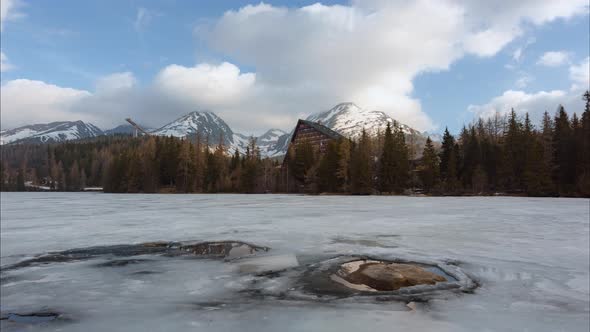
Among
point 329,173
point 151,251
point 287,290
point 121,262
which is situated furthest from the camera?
point 329,173

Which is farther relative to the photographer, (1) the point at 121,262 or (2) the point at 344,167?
(2) the point at 344,167

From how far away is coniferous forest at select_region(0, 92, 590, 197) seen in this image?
51.6m

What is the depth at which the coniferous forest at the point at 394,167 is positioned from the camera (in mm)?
51625

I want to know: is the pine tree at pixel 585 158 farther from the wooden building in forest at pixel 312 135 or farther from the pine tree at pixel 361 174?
the wooden building in forest at pixel 312 135

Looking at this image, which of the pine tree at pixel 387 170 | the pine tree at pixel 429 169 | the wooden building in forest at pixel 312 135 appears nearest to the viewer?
the pine tree at pixel 429 169

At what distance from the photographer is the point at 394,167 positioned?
204ft

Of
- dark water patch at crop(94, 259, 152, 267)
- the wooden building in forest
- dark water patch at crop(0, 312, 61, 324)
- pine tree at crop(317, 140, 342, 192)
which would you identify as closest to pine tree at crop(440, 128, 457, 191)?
pine tree at crop(317, 140, 342, 192)

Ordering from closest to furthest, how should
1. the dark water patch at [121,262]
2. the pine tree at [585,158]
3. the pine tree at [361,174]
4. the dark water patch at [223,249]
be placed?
the dark water patch at [121,262]
the dark water patch at [223,249]
the pine tree at [585,158]
the pine tree at [361,174]

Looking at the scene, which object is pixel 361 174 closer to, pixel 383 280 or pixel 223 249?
pixel 223 249

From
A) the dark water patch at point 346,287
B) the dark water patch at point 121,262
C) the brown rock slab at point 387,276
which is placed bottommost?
the dark water patch at point 121,262

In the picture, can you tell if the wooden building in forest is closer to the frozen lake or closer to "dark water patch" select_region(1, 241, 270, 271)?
"dark water patch" select_region(1, 241, 270, 271)

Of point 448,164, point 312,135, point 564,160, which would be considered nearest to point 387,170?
point 448,164

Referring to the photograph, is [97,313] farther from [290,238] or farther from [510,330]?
[290,238]

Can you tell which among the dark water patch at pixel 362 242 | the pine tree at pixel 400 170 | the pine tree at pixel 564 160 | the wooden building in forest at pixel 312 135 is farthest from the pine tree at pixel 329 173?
the dark water patch at pixel 362 242
